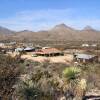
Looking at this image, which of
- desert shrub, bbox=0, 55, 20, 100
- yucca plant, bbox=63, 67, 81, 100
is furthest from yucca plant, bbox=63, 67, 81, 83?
desert shrub, bbox=0, 55, 20, 100

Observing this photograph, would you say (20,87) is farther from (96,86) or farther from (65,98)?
(96,86)

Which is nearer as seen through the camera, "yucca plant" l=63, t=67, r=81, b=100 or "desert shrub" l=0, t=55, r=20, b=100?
"desert shrub" l=0, t=55, r=20, b=100

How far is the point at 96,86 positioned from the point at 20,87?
1025 centimetres

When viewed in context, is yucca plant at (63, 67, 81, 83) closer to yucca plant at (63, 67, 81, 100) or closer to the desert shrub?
yucca plant at (63, 67, 81, 100)

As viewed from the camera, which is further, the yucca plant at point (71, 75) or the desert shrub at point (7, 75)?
the yucca plant at point (71, 75)

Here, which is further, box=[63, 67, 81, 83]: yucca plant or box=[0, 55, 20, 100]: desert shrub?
box=[63, 67, 81, 83]: yucca plant

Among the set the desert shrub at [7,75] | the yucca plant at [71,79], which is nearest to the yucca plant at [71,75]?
the yucca plant at [71,79]

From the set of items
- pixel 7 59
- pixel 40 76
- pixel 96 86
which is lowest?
pixel 96 86

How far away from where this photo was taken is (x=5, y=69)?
43.5 ft

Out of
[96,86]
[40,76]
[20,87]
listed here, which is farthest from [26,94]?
[96,86]

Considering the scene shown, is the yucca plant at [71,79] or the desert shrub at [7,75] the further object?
the yucca plant at [71,79]

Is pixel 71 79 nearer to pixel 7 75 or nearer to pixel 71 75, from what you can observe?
pixel 71 75

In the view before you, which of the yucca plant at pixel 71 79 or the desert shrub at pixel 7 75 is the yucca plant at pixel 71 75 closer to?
the yucca plant at pixel 71 79

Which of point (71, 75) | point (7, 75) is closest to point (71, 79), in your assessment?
point (71, 75)
